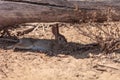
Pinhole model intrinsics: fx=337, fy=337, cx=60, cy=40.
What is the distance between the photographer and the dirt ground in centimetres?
461

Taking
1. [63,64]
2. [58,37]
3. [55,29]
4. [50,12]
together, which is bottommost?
[63,64]

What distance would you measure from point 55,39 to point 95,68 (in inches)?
41.8

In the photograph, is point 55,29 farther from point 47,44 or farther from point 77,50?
point 77,50

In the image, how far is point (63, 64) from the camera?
16.2 feet

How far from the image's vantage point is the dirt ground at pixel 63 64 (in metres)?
4.61

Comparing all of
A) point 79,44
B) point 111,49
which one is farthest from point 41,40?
point 111,49

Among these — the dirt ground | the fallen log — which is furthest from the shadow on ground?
the fallen log

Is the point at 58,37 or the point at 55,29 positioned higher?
the point at 55,29


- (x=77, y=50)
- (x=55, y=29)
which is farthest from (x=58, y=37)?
(x=77, y=50)

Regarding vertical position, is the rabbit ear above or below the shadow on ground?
above

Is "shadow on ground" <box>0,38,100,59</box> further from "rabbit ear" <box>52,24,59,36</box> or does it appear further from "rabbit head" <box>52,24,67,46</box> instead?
"rabbit ear" <box>52,24,59,36</box>

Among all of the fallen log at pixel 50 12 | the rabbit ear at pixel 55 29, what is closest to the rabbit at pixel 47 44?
the rabbit ear at pixel 55 29

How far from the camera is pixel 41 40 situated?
5.73m

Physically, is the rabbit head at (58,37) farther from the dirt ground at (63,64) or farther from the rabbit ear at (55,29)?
the dirt ground at (63,64)
